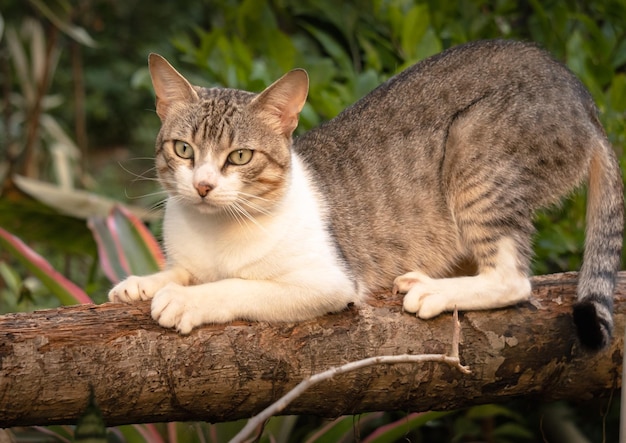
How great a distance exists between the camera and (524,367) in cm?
256

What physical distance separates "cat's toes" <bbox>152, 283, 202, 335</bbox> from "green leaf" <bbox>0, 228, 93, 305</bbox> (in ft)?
3.60

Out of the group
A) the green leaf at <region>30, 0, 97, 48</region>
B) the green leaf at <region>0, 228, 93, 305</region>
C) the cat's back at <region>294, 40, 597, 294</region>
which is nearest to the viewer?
the cat's back at <region>294, 40, 597, 294</region>

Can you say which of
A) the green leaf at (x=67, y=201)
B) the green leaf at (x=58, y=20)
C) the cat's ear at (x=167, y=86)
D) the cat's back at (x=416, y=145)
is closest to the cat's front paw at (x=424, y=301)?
the cat's back at (x=416, y=145)

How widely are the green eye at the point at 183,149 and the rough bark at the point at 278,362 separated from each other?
1.70ft

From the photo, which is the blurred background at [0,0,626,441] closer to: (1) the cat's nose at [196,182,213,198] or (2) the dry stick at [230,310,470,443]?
(1) the cat's nose at [196,182,213,198]

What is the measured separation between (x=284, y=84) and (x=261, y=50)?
1.54m

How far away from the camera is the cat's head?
8.28ft

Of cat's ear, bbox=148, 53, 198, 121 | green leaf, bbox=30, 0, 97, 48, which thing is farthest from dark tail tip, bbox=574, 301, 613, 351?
green leaf, bbox=30, 0, 97, 48

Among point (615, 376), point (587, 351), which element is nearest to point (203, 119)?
point (587, 351)

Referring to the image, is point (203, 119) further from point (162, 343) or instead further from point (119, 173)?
point (119, 173)

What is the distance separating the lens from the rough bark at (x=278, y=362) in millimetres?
2168

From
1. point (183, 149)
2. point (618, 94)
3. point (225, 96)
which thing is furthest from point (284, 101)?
point (618, 94)

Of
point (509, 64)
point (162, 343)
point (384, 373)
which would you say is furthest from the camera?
point (509, 64)

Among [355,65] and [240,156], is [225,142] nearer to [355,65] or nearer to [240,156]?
[240,156]
